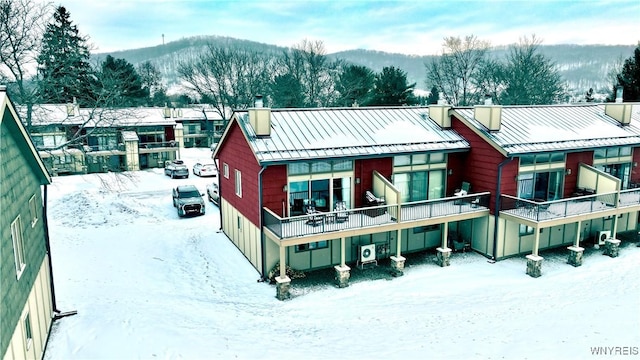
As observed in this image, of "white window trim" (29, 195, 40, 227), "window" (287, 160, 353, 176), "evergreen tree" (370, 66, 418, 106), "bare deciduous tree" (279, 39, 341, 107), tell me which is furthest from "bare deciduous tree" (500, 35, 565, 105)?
"white window trim" (29, 195, 40, 227)

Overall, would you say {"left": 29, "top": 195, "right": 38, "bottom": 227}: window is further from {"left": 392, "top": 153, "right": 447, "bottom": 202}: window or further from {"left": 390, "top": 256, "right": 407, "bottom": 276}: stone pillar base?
{"left": 392, "top": 153, "right": 447, "bottom": 202}: window

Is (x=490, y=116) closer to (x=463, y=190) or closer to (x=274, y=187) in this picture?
(x=463, y=190)

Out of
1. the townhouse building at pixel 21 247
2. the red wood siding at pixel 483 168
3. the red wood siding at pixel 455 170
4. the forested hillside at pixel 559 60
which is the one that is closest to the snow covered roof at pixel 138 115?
the townhouse building at pixel 21 247

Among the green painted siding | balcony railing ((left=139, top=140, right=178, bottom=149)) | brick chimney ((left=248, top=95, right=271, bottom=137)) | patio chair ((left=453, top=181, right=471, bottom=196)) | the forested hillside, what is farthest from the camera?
the forested hillside

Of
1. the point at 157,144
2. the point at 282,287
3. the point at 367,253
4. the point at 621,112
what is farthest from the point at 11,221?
the point at 157,144

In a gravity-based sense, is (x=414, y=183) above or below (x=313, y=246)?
above

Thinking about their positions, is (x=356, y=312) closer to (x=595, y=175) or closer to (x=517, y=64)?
(x=595, y=175)
